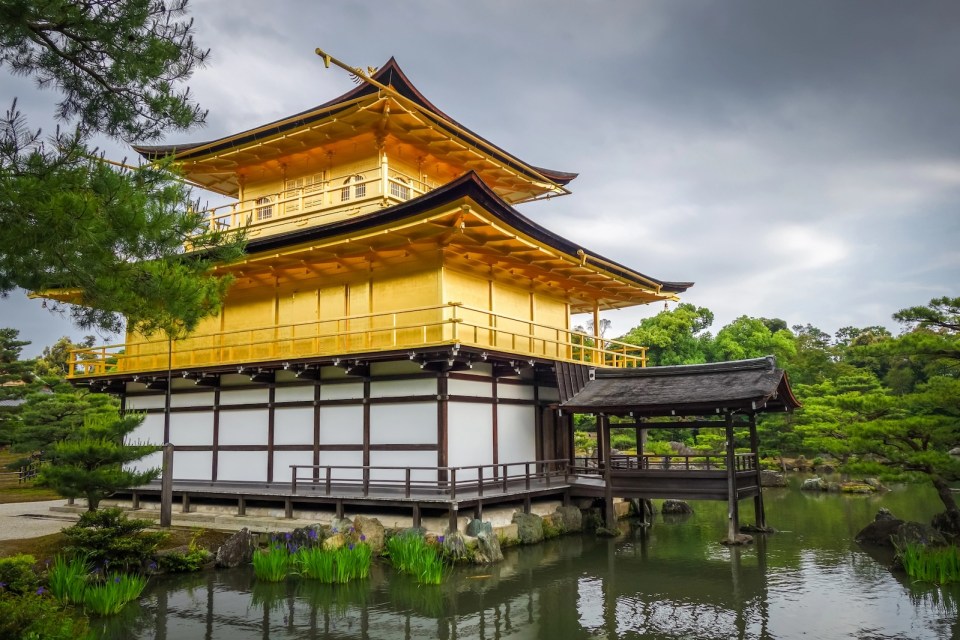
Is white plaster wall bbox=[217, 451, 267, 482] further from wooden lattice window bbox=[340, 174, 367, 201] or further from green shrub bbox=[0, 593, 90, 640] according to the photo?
green shrub bbox=[0, 593, 90, 640]

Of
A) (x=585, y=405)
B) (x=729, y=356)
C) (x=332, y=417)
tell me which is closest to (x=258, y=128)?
(x=332, y=417)

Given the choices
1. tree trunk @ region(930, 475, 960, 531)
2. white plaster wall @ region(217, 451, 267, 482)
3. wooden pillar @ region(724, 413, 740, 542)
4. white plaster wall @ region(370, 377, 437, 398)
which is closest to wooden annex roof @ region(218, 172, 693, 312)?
white plaster wall @ region(370, 377, 437, 398)

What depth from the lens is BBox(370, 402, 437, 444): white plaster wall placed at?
17.8 meters

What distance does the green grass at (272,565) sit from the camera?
13.7 metres

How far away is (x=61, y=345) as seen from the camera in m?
56.8

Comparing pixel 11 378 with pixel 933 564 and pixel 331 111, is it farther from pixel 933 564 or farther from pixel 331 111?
pixel 933 564

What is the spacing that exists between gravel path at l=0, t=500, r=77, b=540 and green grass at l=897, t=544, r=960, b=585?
62.7ft

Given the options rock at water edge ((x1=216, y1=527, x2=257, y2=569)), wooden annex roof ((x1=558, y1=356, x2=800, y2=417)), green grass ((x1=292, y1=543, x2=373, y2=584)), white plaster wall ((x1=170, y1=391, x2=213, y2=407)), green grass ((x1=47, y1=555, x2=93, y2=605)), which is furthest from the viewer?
white plaster wall ((x1=170, y1=391, x2=213, y2=407))

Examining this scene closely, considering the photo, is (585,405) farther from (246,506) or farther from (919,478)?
(246,506)

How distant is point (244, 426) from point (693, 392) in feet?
42.9

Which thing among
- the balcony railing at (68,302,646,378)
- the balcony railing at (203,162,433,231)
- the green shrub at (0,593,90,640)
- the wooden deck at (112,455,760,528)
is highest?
the balcony railing at (203,162,433,231)

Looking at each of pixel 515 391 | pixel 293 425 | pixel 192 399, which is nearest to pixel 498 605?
pixel 515 391

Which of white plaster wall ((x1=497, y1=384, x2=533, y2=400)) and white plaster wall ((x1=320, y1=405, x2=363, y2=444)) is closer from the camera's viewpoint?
white plaster wall ((x1=320, y1=405, x2=363, y2=444))

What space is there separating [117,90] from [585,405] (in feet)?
43.9
